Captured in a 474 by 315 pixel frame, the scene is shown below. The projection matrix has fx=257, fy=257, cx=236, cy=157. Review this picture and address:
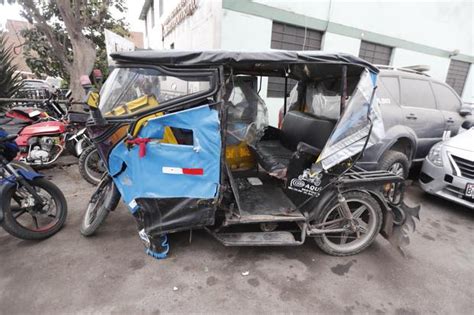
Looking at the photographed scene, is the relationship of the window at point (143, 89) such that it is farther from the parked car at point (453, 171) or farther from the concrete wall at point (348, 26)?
the concrete wall at point (348, 26)

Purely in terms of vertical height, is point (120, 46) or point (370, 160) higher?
point (120, 46)

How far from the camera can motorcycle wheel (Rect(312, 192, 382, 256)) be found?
2709 millimetres

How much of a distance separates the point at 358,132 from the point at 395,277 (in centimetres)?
149

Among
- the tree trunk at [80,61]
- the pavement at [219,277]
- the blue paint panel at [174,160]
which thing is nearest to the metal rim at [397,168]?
the pavement at [219,277]

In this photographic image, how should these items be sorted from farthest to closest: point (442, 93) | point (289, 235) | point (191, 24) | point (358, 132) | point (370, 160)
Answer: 1. point (191, 24)
2. point (442, 93)
3. point (370, 160)
4. point (289, 235)
5. point (358, 132)

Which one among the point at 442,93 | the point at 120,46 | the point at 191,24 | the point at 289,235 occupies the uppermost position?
the point at 191,24

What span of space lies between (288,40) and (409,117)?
4067 mm

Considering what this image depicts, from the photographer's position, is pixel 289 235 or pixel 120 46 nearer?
pixel 289 235

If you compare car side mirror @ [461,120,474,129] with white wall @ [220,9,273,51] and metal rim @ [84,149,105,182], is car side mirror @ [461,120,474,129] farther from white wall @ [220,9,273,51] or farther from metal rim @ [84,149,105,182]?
metal rim @ [84,149,105,182]

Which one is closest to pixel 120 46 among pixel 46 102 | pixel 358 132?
pixel 46 102

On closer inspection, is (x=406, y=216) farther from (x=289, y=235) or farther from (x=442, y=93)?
(x=442, y=93)

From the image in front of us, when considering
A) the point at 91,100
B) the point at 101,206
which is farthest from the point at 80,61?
the point at 91,100

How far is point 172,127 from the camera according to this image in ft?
7.27

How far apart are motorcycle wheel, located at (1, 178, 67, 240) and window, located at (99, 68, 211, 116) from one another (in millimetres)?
1444
